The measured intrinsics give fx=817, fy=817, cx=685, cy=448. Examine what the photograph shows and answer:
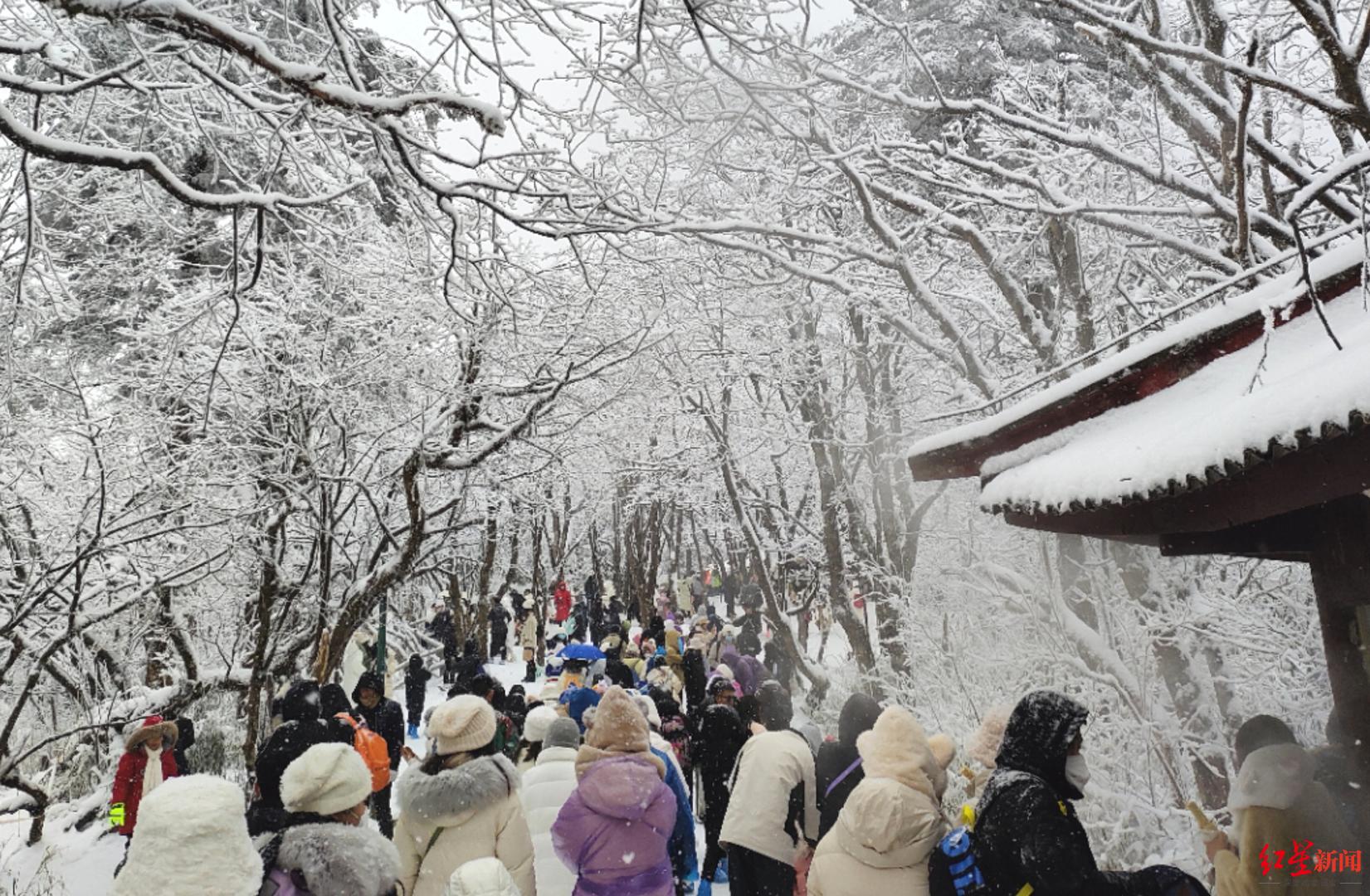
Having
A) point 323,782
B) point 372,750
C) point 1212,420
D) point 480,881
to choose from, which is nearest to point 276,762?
point 323,782

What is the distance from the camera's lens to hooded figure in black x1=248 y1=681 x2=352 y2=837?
11.2 feet

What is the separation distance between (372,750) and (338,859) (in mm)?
3922

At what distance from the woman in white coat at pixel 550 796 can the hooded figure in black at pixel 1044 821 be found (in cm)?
243

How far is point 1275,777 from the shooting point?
113 inches

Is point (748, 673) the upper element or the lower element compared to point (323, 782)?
lower

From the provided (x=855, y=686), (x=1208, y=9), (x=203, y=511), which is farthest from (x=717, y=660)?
(x=1208, y=9)

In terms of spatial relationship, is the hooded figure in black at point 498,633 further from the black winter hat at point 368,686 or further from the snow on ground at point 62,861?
the black winter hat at point 368,686

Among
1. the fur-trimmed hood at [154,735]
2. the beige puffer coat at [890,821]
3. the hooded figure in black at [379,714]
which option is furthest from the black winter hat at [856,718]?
the fur-trimmed hood at [154,735]

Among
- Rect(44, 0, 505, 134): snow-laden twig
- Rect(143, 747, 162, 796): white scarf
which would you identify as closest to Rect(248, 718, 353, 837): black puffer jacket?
Rect(143, 747, 162, 796): white scarf

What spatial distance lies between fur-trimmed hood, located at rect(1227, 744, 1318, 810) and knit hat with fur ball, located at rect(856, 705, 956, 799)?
1066 mm

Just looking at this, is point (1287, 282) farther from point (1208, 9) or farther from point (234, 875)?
point (234, 875)

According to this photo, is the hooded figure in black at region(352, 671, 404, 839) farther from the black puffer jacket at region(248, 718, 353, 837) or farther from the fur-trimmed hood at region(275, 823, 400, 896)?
the fur-trimmed hood at region(275, 823, 400, 896)

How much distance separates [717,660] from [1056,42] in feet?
32.1

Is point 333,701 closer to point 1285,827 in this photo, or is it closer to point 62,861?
point 62,861
